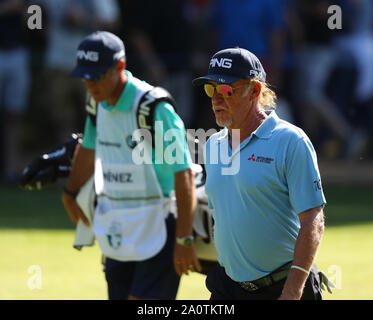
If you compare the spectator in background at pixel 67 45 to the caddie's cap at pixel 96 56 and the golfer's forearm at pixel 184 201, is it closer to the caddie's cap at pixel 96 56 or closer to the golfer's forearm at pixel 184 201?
the caddie's cap at pixel 96 56

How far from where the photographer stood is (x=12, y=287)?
805 cm

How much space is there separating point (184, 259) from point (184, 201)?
35 cm

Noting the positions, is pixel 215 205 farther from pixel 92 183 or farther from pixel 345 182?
pixel 345 182

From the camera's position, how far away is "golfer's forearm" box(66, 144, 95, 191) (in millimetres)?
6324

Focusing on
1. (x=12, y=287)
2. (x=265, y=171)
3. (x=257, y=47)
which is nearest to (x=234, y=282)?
(x=265, y=171)

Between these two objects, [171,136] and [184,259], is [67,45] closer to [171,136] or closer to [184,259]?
[171,136]

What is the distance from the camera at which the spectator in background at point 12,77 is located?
12.4 m

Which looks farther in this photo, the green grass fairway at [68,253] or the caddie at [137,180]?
the green grass fairway at [68,253]

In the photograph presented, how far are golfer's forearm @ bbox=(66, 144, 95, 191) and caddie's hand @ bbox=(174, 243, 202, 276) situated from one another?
96cm

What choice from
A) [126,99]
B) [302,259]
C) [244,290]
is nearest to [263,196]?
[302,259]

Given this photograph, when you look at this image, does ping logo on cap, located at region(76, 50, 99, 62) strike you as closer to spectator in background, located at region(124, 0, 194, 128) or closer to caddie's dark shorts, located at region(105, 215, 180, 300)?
caddie's dark shorts, located at region(105, 215, 180, 300)

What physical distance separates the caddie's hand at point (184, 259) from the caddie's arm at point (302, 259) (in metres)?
1.34

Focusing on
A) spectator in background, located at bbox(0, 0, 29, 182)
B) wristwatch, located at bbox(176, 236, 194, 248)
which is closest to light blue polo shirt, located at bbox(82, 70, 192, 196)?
wristwatch, located at bbox(176, 236, 194, 248)

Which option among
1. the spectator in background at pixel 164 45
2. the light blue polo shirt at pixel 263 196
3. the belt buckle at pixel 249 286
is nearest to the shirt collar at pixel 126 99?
the light blue polo shirt at pixel 263 196
